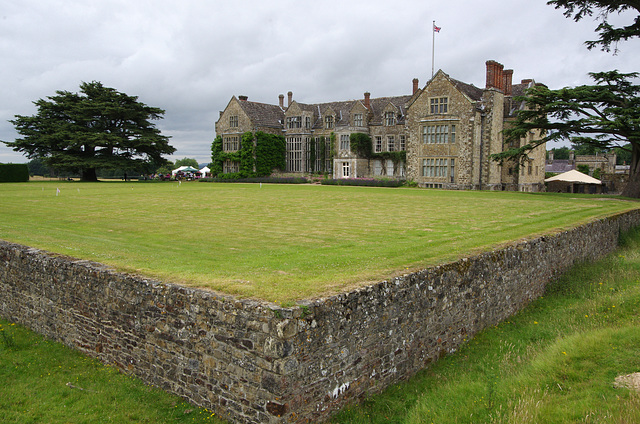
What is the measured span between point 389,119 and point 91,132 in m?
34.7

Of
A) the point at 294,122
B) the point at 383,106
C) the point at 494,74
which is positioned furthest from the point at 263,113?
the point at 494,74

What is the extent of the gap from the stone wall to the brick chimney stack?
32.3m

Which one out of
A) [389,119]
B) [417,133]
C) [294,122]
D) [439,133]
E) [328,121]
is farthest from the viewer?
[294,122]

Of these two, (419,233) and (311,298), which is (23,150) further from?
(311,298)

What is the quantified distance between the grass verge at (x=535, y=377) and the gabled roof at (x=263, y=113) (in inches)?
1907

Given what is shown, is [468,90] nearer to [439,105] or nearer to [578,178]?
[439,105]

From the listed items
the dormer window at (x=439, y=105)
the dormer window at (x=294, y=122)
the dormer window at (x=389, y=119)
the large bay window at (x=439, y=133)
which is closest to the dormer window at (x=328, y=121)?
the dormer window at (x=294, y=122)

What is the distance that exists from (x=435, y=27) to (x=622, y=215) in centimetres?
2828

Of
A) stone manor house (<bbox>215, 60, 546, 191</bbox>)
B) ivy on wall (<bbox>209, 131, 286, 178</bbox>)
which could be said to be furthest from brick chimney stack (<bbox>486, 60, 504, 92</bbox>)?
ivy on wall (<bbox>209, 131, 286, 178</bbox>)

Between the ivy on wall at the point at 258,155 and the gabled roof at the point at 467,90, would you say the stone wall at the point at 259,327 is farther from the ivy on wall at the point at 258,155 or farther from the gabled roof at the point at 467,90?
the ivy on wall at the point at 258,155

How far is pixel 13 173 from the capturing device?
165ft

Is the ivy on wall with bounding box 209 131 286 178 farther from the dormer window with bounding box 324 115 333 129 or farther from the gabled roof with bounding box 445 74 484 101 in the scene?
Answer: the gabled roof with bounding box 445 74 484 101

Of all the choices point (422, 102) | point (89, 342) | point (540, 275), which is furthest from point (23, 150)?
point (540, 275)

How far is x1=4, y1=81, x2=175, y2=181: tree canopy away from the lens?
A: 51594 mm
